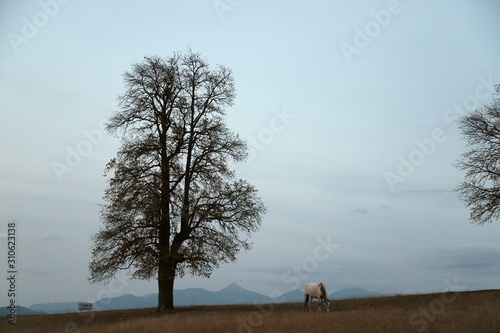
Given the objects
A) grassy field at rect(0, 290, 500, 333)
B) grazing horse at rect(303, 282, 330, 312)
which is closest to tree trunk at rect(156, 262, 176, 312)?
grassy field at rect(0, 290, 500, 333)

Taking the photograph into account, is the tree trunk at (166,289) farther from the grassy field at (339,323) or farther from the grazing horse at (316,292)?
the grazing horse at (316,292)

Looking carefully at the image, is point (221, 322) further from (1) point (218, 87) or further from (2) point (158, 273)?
(1) point (218, 87)

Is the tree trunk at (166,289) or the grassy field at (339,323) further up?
the tree trunk at (166,289)

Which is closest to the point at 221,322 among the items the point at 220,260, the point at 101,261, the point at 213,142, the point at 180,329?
the point at 180,329

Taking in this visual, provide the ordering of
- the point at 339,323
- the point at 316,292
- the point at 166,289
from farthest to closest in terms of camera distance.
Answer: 1. the point at 166,289
2. the point at 316,292
3. the point at 339,323

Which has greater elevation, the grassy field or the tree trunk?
the tree trunk

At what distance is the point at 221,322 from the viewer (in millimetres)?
23641

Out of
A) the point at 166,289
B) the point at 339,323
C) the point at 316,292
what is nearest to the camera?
the point at 339,323

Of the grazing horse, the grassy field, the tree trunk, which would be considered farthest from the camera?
the tree trunk

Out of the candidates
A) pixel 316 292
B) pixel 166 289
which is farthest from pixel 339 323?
pixel 166 289

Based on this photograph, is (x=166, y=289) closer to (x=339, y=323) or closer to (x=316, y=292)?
(x=316, y=292)

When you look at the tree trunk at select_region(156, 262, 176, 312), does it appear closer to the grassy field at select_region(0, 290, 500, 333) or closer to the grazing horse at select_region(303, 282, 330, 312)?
the grassy field at select_region(0, 290, 500, 333)

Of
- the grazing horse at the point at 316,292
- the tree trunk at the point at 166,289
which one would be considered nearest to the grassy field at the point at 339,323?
the grazing horse at the point at 316,292

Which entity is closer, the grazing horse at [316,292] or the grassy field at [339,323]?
the grassy field at [339,323]
